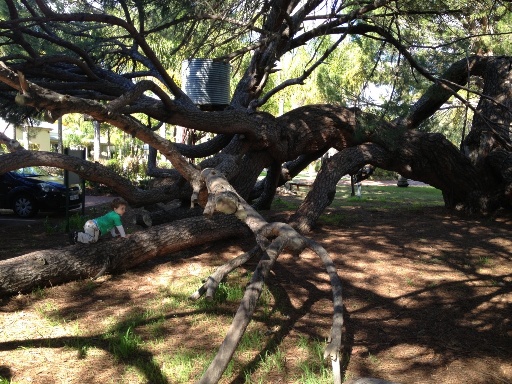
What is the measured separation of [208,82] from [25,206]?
620cm

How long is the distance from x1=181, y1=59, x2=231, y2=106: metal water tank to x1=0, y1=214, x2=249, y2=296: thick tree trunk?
2717 millimetres

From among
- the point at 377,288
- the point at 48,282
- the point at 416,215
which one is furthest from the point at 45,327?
the point at 416,215

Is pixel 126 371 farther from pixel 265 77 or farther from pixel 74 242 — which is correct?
pixel 265 77

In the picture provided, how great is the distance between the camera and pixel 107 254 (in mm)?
6277

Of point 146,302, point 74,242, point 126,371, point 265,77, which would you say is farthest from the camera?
point 265,77

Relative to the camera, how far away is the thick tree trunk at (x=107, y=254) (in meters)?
Result: 5.59

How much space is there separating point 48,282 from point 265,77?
17.2 ft

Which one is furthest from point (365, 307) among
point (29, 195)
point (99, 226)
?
point (29, 195)

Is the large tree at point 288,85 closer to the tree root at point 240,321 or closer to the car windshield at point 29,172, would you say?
the tree root at point 240,321

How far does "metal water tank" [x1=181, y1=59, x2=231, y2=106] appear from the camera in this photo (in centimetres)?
926

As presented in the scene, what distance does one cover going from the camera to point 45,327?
16.1 feet

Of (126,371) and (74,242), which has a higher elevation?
(74,242)

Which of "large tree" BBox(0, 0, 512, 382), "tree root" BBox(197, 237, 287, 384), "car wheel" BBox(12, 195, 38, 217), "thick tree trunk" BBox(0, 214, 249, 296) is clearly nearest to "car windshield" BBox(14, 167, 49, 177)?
"car wheel" BBox(12, 195, 38, 217)

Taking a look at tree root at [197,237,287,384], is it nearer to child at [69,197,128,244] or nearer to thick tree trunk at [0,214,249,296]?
thick tree trunk at [0,214,249,296]
